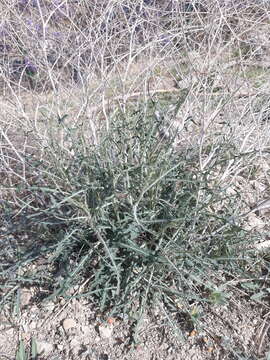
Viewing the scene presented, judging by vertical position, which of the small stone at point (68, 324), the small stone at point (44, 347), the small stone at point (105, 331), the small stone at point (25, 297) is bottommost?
the small stone at point (105, 331)

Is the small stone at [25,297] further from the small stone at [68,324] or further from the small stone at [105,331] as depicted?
the small stone at [105,331]

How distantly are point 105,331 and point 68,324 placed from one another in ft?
0.52

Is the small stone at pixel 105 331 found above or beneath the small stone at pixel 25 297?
beneath

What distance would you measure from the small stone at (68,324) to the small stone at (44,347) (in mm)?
90

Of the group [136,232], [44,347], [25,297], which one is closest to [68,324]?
[44,347]

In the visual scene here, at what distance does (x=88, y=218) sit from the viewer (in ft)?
5.33

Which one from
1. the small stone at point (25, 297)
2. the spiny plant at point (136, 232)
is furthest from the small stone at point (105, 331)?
the small stone at point (25, 297)

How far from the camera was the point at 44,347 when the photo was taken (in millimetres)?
1718

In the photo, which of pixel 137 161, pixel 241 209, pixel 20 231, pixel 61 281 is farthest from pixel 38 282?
pixel 241 209

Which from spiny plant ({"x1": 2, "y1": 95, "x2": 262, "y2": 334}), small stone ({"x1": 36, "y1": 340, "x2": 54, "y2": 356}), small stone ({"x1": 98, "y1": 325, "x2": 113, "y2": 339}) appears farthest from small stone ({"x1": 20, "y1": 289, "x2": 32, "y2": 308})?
small stone ({"x1": 98, "y1": 325, "x2": 113, "y2": 339})

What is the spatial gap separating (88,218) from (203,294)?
62 cm

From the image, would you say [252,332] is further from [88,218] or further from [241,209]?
[88,218]

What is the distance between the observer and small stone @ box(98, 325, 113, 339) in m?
1.74

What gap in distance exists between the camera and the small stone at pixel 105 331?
68.6 inches
